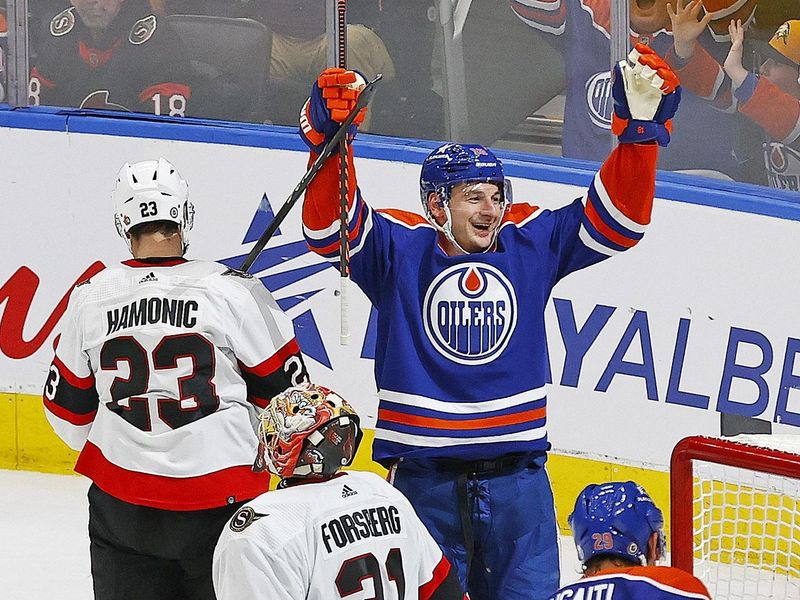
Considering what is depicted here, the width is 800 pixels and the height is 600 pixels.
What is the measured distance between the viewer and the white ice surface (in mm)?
3959

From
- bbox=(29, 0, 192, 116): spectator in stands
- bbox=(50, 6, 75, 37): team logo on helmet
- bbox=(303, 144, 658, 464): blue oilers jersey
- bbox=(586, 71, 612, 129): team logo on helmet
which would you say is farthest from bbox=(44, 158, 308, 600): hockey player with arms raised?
bbox=(50, 6, 75, 37): team logo on helmet

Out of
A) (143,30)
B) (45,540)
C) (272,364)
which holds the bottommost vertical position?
(45,540)

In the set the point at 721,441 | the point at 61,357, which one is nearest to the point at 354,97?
the point at 61,357

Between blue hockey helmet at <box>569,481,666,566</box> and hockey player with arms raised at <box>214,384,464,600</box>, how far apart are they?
9.2 inches

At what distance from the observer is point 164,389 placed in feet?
8.38

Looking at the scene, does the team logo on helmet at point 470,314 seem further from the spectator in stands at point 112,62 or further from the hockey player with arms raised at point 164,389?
the spectator in stands at point 112,62

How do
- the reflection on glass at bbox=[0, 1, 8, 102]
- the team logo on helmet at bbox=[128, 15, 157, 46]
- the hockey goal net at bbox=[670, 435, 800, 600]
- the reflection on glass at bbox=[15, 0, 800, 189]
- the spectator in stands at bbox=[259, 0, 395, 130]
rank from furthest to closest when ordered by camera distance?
the reflection on glass at bbox=[0, 1, 8, 102]
the team logo on helmet at bbox=[128, 15, 157, 46]
the spectator in stands at bbox=[259, 0, 395, 130]
the reflection on glass at bbox=[15, 0, 800, 189]
the hockey goal net at bbox=[670, 435, 800, 600]

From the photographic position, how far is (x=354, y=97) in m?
2.70

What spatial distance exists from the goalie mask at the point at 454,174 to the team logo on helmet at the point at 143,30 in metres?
2.19

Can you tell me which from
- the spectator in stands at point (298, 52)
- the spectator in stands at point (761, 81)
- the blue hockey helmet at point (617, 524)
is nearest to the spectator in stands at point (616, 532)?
the blue hockey helmet at point (617, 524)

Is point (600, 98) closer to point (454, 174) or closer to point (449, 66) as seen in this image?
point (449, 66)

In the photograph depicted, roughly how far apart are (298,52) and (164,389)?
7.29 feet

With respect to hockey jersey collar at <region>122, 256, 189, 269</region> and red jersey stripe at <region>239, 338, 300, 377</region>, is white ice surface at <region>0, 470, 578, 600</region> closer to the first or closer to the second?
red jersey stripe at <region>239, 338, 300, 377</region>

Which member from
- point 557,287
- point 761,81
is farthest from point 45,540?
point 761,81
